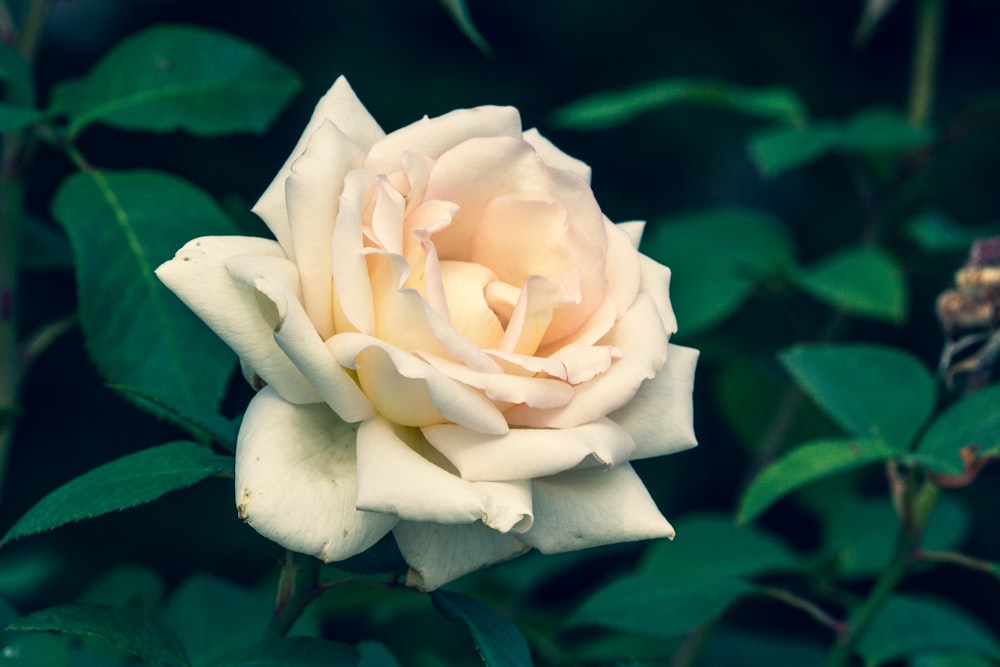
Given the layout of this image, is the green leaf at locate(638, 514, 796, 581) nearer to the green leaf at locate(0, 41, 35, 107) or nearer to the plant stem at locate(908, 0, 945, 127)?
the plant stem at locate(908, 0, 945, 127)

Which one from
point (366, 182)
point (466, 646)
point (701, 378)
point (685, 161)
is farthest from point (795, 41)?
point (366, 182)

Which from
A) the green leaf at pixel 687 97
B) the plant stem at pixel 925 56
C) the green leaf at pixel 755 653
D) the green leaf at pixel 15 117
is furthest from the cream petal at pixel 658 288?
the plant stem at pixel 925 56

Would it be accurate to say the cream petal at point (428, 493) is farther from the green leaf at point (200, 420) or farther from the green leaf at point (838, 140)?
the green leaf at point (838, 140)

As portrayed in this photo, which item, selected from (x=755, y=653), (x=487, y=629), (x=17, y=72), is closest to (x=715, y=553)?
(x=755, y=653)

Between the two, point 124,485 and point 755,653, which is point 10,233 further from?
point 755,653

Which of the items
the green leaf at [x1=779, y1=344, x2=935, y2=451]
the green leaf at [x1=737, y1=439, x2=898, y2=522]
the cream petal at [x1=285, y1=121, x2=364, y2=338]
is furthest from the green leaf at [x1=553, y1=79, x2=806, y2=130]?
the cream petal at [x1=285, y1=121, x2=364, y2=338]

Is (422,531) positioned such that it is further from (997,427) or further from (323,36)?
(323,36)
